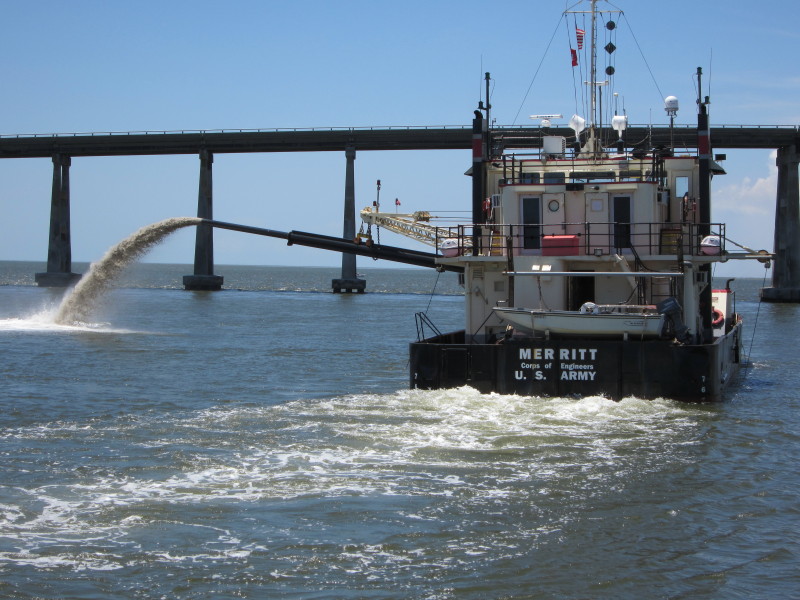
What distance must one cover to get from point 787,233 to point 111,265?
229 feet

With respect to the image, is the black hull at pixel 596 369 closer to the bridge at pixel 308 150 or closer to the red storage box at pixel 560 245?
the red storage box at pixel 560 245

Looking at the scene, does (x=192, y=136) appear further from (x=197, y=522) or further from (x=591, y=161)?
(x=197, y=522)

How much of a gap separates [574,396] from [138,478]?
9.78m

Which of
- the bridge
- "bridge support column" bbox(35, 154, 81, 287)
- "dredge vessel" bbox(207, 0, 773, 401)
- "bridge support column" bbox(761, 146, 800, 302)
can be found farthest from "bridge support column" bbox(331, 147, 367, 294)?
"dredge vessel" bbox(207, 0, 773, 401)

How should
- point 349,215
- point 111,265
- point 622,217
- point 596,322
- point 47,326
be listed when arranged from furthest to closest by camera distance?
point 349,215 → point 47,326 → point 111,265 → point 622,217 → point 596,322

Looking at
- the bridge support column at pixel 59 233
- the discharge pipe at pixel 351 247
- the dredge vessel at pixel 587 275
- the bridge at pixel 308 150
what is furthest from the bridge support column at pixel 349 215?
the dredge vessel at pixel 587 275

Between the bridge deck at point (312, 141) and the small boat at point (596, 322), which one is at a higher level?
the bridge deck at point (312, 141)

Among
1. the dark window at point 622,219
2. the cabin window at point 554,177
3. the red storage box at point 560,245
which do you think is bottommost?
the red storage box at point 560,245

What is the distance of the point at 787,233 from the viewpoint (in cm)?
9244

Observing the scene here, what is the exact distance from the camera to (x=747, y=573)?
10.9 meters

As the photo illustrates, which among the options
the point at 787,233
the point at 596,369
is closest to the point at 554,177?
the point at 596,369

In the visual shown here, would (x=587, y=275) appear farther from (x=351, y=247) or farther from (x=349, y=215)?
(x=349, y=215)

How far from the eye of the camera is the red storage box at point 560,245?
22.1 metres

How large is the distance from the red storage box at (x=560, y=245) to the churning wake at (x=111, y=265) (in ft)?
51.8
